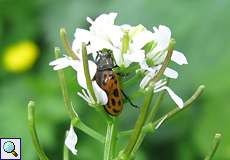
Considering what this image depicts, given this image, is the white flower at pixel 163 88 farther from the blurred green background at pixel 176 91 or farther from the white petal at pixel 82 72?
the blurred green background at pixel 176 91

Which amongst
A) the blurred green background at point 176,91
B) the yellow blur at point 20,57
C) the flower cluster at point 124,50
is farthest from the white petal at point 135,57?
the yellow blur at point 20,57

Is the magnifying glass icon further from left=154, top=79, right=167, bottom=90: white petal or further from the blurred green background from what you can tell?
the blurred green background

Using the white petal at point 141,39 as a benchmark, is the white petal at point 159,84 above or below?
below

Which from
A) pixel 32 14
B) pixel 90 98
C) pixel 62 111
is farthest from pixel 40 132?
pixel 90 98

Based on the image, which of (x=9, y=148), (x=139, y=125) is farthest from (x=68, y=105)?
(x=9, y=148)

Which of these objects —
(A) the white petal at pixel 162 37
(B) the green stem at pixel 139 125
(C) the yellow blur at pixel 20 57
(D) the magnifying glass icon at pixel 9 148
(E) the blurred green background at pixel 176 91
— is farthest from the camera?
(C) the yellow blur at pixel 20 57

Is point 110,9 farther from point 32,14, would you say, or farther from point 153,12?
point 32,14

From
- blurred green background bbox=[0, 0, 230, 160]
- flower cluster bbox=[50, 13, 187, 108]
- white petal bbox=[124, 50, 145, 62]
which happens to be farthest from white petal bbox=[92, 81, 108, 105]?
blurred green background bbox=[0, 0, 230, 160]
